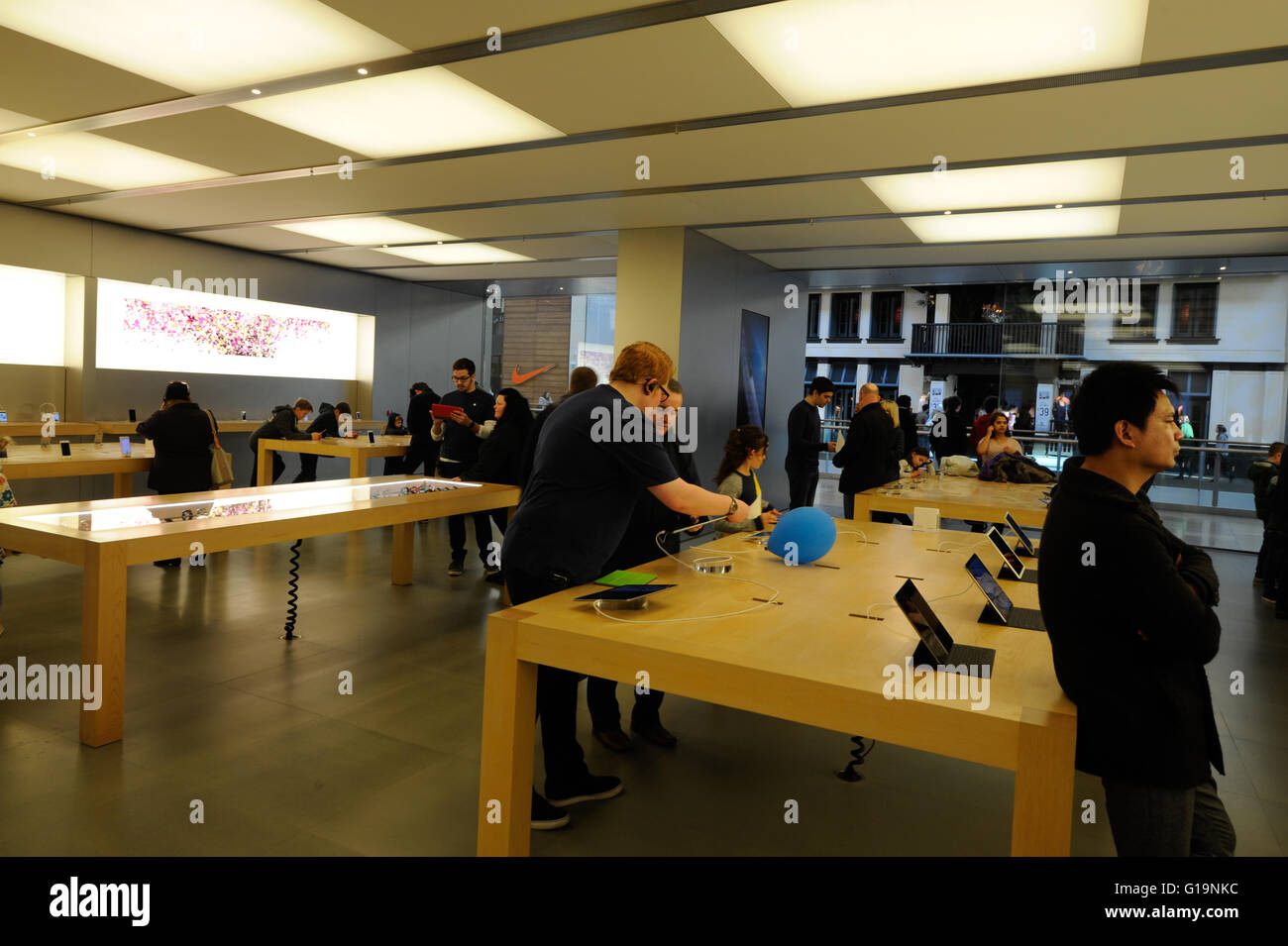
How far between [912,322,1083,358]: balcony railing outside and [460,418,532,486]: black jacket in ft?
39.4

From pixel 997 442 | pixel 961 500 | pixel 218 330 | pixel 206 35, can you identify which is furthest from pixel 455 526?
pixel 218 330

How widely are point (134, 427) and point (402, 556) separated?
479 cm

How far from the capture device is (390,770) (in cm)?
286

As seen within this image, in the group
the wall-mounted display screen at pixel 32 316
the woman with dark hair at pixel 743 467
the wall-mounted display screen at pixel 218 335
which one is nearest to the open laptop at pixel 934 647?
the woman with dark hair at pixel 743 467

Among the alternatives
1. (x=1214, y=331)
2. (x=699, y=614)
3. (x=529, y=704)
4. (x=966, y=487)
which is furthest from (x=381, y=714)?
(x=1214, y=331)

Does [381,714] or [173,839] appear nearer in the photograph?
[173,839]

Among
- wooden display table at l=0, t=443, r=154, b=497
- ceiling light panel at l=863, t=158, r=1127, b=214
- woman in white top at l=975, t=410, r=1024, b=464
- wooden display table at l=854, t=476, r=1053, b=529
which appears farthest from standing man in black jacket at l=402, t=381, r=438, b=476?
woman in white top at l=975, t=410, r=1024, b=464

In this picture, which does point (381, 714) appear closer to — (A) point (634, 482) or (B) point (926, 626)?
(A) point (634, 482)

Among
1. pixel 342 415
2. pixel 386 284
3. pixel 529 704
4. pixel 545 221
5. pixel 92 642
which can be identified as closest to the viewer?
pixel 529 704

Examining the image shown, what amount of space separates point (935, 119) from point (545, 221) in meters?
3.99

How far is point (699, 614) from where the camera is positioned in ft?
7.09

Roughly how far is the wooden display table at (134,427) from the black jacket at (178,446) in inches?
102

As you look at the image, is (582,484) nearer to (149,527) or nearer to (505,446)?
(149,527)

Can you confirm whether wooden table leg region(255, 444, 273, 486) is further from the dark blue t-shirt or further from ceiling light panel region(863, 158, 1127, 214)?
the dark blue t-shirt
